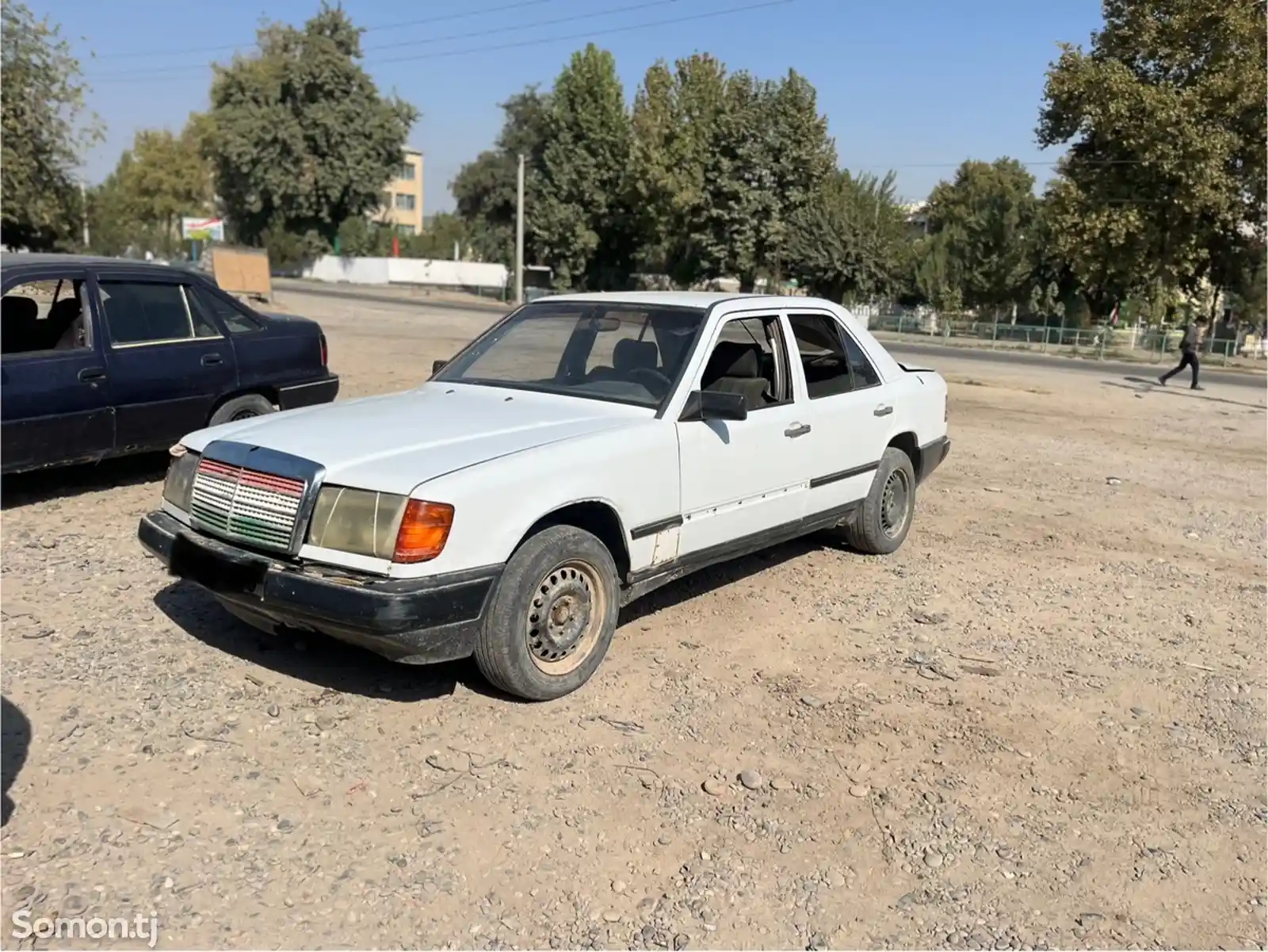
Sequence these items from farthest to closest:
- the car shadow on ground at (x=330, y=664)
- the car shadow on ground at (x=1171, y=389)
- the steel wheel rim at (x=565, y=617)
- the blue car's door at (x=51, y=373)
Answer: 1. the car shadow on ground at (x=1171, y=389)
2. the blue car's door at (x=51, y=373)
3. the car shadow on ground at (x=330, y=664)
4. the steel wheel rim at (x=565, y=617)

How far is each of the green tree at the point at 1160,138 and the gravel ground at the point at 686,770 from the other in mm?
33013

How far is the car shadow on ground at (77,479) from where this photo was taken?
7152mm

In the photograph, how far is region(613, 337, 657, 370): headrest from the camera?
5023 mm

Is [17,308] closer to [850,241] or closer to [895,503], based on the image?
[895,503]

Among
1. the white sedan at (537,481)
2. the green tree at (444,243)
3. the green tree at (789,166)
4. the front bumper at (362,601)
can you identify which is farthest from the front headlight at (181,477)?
the green tree at (444,243)

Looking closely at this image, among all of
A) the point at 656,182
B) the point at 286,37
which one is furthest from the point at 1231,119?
the point at 286,37

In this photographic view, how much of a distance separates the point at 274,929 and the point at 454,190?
233 feet

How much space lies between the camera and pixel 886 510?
652cm

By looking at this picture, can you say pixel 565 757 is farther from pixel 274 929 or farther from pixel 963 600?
pixel 963 600

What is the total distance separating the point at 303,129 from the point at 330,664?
226 ft

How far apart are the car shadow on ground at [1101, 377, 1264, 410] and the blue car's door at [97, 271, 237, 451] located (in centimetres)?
1828

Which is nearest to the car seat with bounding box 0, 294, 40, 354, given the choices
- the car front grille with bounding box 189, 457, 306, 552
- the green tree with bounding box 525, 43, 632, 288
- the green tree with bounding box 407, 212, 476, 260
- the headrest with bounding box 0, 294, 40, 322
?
the headrest with bounding box 0, 294, 40, 322

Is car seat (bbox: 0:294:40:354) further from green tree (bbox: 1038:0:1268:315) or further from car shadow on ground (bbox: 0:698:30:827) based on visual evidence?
green tree (bbox: 1038:0:1268:315)

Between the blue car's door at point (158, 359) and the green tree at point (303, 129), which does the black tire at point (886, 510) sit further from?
the green tree at point (303, 129)
